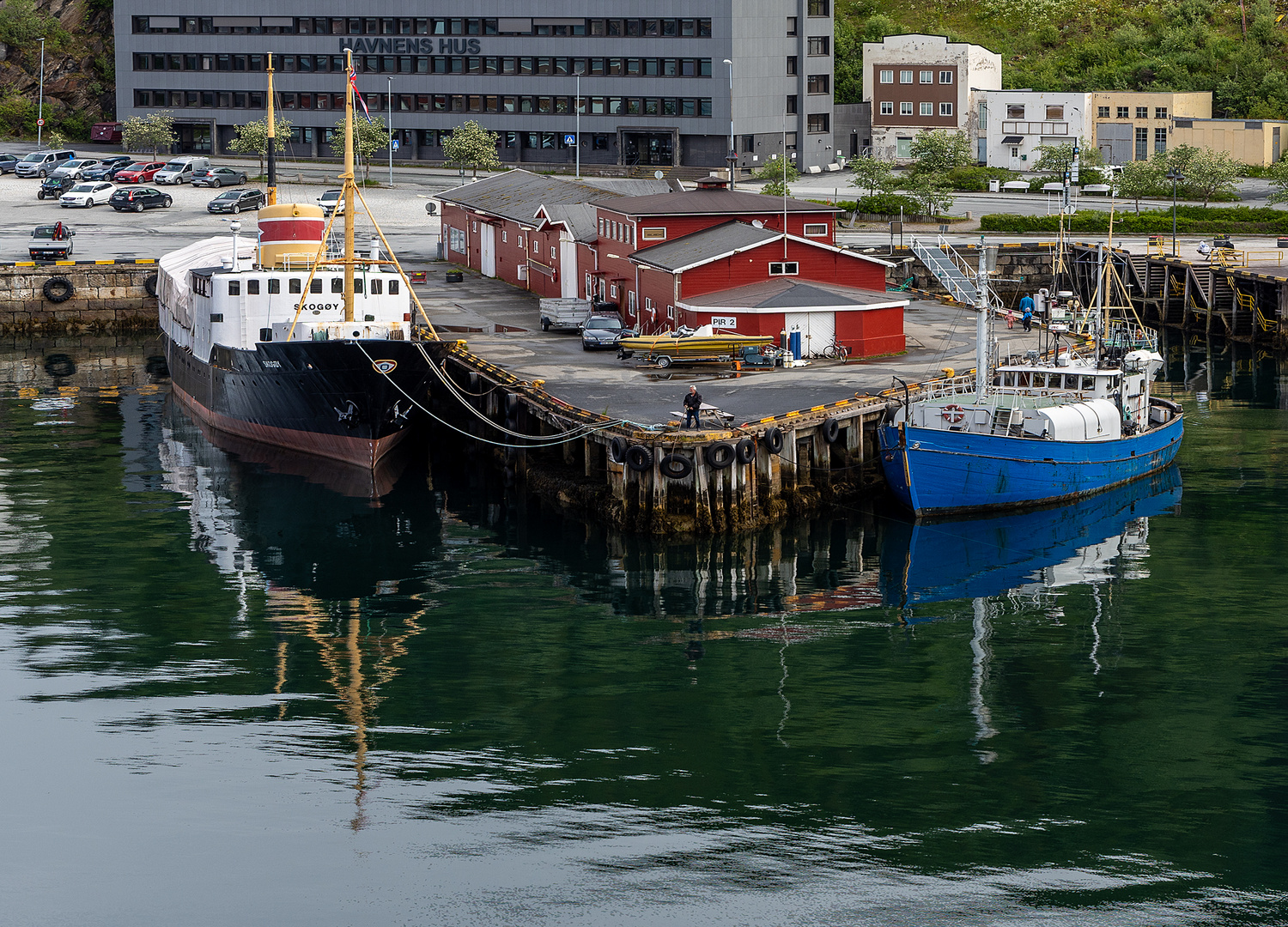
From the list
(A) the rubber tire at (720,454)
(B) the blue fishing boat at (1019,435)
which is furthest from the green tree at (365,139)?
(A) the rubber tire at (720,454)

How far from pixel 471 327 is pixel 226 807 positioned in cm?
4348

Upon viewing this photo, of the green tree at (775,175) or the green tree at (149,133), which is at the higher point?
the green tree at (149,133)

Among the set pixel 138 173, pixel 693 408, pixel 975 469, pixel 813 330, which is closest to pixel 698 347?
pixel 813 330

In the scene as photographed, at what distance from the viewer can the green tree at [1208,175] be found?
113 m

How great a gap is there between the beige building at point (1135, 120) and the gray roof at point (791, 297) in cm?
8569

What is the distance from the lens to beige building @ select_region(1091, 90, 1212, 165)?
139 metres

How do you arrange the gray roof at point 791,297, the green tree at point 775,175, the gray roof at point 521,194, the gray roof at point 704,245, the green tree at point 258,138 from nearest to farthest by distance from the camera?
the gray roof at point 791,297 < the gray roof at point 704,245 < the gray roof at point 521,194 < the green tree at point 775,175 < the green tree at point 258,138

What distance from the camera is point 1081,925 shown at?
78.9 ft

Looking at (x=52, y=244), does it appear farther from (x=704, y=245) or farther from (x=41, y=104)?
(x=41, y=104)

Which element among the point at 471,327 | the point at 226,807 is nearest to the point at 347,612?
the point at 226,807

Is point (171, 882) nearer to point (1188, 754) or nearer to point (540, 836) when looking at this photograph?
point (540, 836)

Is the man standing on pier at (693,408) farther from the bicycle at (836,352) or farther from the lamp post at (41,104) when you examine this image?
the lamp post at (41,104)

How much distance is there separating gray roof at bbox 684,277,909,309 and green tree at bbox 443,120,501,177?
6643 centimetres

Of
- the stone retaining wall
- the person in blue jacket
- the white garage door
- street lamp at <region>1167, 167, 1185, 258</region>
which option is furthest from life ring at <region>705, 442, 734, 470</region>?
street lamp at <region>1167, 167, 1185, 258</region>
